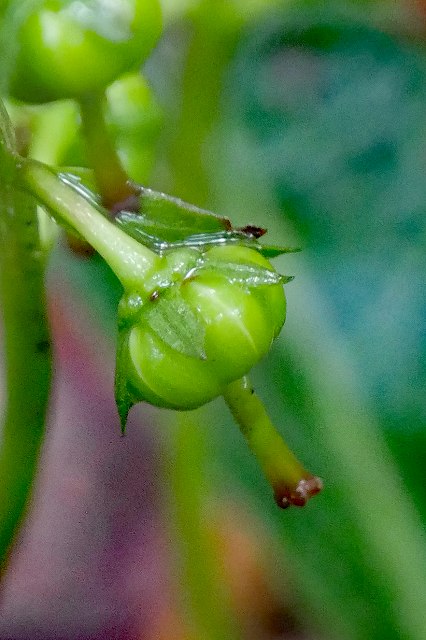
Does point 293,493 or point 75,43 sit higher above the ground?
point 75,43

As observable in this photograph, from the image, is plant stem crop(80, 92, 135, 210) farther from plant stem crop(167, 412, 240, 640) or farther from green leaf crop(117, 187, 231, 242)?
plant stem crop(167, 412, 240, 640)

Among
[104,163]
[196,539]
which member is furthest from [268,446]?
[196,539]

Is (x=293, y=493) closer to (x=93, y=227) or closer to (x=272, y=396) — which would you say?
(x=93, y=227)

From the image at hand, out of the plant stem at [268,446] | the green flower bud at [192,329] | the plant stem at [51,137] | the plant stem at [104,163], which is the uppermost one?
the plant stem at [51,137]

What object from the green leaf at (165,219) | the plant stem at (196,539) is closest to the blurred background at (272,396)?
the plant stem at (196,539)

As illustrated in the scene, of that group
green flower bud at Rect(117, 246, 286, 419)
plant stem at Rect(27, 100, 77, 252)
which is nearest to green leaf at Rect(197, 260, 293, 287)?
green flower bud at Rect(117, 246, 286, 419)

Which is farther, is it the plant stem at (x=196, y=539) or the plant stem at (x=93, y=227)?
the plant stem at (x=196, y=539)

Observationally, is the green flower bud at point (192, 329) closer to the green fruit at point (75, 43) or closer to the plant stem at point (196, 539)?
the green fruit at point (75, 43)

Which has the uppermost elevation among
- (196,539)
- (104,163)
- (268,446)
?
(104,163)
